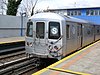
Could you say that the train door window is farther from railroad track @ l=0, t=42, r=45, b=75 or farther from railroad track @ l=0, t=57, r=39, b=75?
railroad track @ l=0, t=57, r=39, b=75

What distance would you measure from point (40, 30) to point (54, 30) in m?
0.74

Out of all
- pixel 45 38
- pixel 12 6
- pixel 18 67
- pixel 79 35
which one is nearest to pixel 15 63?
pixel 18 67

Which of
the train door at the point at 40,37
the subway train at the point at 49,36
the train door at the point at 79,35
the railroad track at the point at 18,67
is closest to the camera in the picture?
the railroad track at the point at 18,67

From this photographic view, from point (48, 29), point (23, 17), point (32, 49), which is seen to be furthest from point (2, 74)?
point (23, 17)

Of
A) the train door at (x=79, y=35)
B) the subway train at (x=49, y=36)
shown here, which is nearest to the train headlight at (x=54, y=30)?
the subway train at (x=49, y=36)

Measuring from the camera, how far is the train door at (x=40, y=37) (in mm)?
10070

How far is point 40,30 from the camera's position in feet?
33.7

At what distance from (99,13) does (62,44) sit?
4384 cm

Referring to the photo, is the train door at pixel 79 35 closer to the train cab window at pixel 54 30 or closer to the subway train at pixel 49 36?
the subway train at pixel 49 36

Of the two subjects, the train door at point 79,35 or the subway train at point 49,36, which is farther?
the train door at point 79,35

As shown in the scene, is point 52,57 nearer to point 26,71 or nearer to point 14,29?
point 26,71

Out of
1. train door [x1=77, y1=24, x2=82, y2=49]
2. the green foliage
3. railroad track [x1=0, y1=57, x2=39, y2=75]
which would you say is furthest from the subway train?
the green foliage

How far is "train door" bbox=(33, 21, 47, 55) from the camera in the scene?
10070 millimetres

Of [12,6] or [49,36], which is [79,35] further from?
[12,6]
